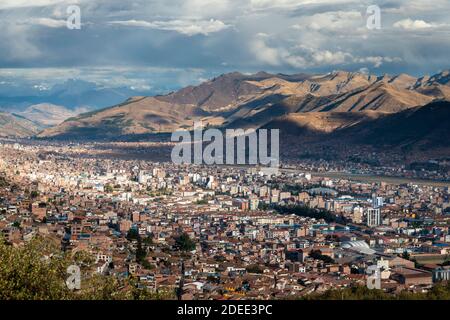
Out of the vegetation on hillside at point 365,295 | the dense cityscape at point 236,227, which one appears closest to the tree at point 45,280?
the dense cityscape at point 236,227

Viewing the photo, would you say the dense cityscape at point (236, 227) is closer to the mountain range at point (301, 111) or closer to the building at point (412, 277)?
the building at point (412, 277)

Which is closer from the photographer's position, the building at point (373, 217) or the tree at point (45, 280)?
the tree at point (45, 280)

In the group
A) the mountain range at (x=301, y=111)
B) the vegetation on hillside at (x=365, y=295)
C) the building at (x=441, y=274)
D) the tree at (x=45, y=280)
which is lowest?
the building at (x=441, y=274)

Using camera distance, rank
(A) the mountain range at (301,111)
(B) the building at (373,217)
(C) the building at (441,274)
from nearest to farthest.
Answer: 1. (C) the building at (441,274)
2. (B) the building at (373,217)
3. (A) the mountain range at (301,111)

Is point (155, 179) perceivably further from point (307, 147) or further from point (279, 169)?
point (307, 147)

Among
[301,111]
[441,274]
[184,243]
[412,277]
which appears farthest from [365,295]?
[301,111]

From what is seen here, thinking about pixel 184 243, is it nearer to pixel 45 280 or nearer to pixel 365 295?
pixel 365 295

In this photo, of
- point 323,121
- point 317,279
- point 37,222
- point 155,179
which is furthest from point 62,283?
point 323,121
